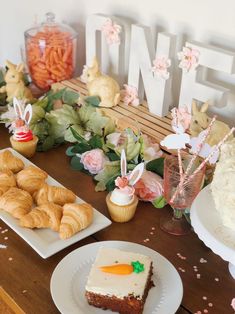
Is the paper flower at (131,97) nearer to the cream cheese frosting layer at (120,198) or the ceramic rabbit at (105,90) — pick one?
the ceramic rabbit at (105,90)

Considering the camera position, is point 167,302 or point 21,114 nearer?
point 167,302

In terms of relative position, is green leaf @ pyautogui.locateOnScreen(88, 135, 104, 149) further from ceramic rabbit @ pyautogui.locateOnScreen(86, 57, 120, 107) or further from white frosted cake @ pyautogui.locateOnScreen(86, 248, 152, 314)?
white frosted cake @ pyautogui.locateOnScreen(86, 248, 152, 314)

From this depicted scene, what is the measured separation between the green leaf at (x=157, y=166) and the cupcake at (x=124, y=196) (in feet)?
0.36

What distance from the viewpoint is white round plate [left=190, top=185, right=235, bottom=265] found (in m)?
0.76

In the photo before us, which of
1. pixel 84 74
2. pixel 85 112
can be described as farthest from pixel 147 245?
pixel 84 74

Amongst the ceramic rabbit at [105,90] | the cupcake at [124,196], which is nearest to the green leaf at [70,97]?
the ceramic rabbit at [105,90]

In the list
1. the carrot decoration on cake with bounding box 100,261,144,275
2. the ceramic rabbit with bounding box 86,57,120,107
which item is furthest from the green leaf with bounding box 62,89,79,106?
the carrot decoration on cake with bounding box 100,261,144,275

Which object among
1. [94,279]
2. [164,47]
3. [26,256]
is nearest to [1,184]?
[26,256]

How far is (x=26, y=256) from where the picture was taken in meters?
0.89

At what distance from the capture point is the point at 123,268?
0.78 m

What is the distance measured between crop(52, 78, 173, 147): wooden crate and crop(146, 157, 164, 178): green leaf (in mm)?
68

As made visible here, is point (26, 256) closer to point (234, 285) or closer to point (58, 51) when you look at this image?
point (234, 285)

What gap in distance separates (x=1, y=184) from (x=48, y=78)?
21.9 inches

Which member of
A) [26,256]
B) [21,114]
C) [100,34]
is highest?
[100,34]
